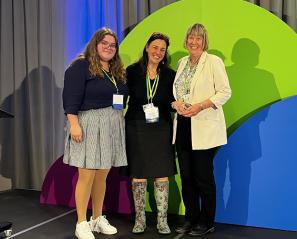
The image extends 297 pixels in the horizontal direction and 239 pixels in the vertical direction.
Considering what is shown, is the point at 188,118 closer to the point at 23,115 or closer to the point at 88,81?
the point at 88,81

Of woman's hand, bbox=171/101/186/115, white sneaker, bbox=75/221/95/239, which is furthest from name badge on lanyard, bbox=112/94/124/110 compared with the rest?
white sneaker, bbox=75/221/95/239

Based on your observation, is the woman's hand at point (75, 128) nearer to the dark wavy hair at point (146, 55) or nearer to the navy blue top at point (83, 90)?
the navy blue top at point (83, 90)

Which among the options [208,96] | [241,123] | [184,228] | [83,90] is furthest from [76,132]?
[241,123]

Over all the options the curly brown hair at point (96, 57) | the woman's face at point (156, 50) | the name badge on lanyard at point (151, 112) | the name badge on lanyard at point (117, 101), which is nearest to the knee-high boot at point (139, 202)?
the name badge on lanyard at point (151, 112)

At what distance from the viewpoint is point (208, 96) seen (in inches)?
103

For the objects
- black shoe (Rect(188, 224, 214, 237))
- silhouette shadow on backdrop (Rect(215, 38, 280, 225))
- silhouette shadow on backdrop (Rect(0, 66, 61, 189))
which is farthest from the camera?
silhouette shadow on backdrop (Rect(0, 66, 61, 189))

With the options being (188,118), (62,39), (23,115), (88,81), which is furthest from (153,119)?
(23,115)

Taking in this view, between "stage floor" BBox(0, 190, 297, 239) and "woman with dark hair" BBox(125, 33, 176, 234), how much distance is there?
0.27 m

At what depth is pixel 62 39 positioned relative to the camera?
13.2 feet

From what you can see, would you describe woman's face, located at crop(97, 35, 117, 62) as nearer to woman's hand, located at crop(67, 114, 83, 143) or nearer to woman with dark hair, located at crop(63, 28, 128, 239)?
woman with dark hair, located at crop(63, 28, 128, 239)

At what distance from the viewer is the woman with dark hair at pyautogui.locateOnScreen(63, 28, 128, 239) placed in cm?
253

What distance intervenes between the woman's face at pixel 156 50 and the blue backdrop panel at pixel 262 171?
85cm

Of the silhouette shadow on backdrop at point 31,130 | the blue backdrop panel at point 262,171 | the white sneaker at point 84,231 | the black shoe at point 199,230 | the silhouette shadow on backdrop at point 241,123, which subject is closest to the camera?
the white sneaker at point 84,231

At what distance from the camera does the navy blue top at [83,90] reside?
2.51 metres
